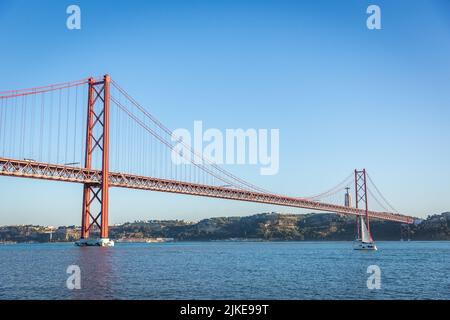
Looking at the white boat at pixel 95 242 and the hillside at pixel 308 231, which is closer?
the white boat at pixel 95 242

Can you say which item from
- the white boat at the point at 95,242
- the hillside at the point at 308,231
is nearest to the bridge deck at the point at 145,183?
the white boat at the point at 95,242

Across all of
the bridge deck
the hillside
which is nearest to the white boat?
the bridge deck

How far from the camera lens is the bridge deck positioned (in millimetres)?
58750

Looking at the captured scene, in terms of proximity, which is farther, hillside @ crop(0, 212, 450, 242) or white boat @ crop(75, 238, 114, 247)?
hillside @ crop(0, 212, 450, 242)

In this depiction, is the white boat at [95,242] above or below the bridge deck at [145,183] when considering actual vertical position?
below

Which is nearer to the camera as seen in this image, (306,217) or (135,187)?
(135,187)

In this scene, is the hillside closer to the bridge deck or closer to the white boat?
the bridge deck

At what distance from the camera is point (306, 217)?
196m

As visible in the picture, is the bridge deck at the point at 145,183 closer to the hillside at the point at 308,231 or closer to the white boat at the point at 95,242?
the white boat at the point at 95,242

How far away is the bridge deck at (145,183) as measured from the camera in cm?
5875

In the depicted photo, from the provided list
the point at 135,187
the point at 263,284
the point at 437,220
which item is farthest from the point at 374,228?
the point at 263,284

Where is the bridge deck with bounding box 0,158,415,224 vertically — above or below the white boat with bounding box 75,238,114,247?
above
